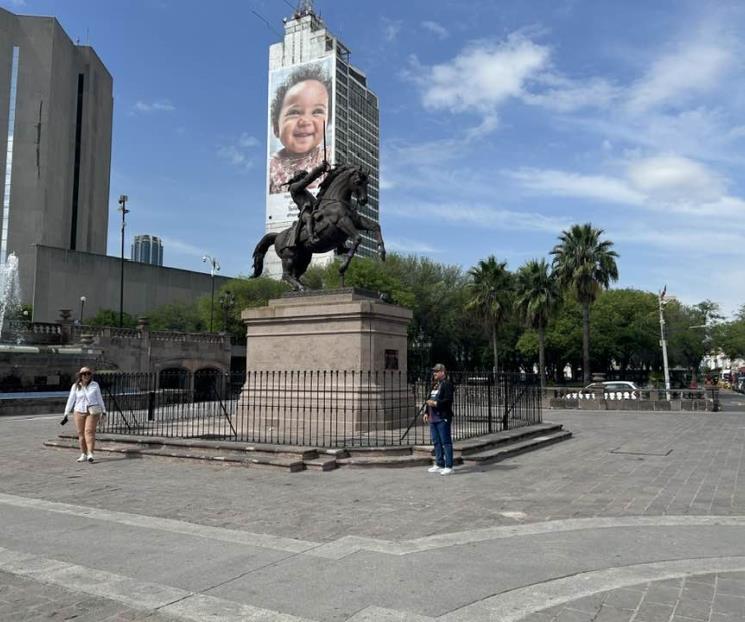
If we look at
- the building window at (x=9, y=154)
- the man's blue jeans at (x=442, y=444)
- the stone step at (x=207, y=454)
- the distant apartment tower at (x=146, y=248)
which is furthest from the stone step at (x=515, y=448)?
the distant apartment tower at (x=146, y=248)

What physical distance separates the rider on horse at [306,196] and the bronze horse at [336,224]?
13 cm

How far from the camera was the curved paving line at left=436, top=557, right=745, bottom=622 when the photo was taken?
14.9 ft

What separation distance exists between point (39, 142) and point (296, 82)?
64.3 m

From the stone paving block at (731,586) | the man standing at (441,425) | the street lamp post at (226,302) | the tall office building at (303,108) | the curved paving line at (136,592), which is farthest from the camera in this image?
the tall office building at (303,108)

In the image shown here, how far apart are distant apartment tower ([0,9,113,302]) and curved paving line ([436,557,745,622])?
79584 millimetres

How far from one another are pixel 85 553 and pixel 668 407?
3087cm

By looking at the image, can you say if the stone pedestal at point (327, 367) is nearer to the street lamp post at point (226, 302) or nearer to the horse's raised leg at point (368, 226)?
the horse's raised leg at point (368, 226)

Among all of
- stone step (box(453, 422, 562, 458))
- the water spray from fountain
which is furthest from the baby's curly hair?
stone step (box(453, 422, 562, 458))

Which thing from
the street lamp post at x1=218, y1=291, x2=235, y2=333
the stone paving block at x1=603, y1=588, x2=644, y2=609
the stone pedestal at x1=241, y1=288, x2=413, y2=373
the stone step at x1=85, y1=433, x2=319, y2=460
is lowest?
the stone paving block at x1=603, y1=588, x2=644, y2=609

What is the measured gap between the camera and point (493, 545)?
6.36 m

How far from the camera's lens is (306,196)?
56.7 feet

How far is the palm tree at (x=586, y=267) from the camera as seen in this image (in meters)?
43.9

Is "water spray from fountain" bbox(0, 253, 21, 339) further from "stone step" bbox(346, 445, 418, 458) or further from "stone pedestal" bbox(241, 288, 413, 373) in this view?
"stone step" bbox(346, 445, 418, 458)

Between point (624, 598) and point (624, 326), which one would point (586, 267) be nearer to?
point (624, 326)
